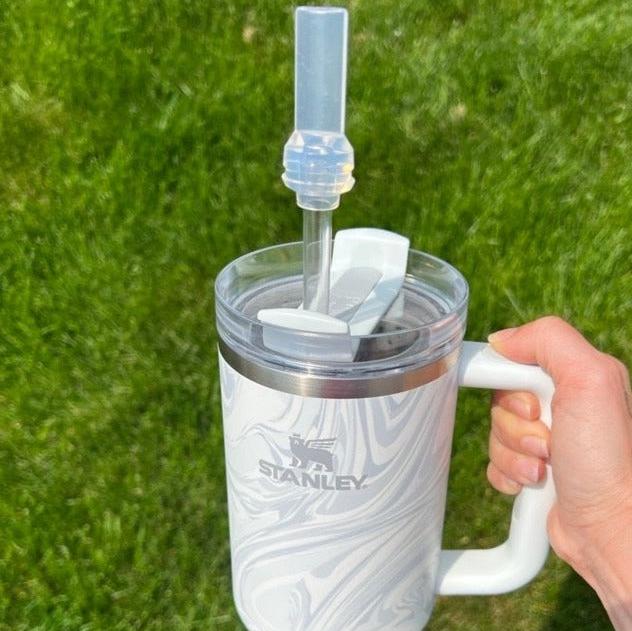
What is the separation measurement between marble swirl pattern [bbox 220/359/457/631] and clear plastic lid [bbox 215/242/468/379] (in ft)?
0.10

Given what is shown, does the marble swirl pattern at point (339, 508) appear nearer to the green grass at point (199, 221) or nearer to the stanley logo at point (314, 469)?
the stanley logo at point (314, 469)

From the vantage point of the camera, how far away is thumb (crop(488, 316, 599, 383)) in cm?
96

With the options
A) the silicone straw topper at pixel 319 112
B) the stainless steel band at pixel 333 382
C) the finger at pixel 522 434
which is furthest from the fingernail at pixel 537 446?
the silicone straw topper at pixel 319 112

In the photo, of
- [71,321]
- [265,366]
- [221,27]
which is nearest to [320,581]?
A: [265,366]

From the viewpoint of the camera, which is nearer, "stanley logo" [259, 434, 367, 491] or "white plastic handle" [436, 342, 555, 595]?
"stanley logo" [259, 434, 367, 491]

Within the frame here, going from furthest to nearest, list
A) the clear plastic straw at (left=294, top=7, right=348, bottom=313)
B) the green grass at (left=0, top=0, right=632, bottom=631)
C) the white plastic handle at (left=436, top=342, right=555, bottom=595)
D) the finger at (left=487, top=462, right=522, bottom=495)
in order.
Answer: the green grass at (left=0, top=0, right=632, bottom=631) → the finger at (left=487, top=462, right=522, bottom=495) → the white plastic handle at (left=436, top=342, right=555, bottom=595) → the clear plastic straw at (left=294, top=7, right=348, bottom=313)

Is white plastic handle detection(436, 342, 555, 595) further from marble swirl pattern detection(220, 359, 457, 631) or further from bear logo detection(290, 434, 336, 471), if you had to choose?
bear logo detection(290, 434, 336, 471)

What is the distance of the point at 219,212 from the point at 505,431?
717 mm

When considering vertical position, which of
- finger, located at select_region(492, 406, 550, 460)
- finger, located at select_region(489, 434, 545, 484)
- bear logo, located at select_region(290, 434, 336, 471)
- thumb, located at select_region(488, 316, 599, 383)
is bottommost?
finger, located at select_region(489, 434, 545, 484)

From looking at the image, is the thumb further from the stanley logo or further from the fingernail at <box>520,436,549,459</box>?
the stanley logo

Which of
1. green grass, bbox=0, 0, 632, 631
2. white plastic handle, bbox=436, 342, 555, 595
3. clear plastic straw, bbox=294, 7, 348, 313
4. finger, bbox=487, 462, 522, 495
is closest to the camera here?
clear plastic straw, bbox=294, 7, 348, 313

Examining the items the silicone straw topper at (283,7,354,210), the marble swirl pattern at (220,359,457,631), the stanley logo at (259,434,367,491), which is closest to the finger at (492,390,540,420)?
the marble swirl pattern at (220,359,457,631)

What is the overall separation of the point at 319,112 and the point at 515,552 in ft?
1.88

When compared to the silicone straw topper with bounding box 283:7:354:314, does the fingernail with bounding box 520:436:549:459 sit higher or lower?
lower
